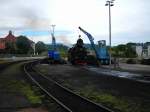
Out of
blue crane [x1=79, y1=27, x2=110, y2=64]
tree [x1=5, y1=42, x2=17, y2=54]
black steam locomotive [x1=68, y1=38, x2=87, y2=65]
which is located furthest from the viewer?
tree [x1=5, y1=42, x2=17, y2=54]

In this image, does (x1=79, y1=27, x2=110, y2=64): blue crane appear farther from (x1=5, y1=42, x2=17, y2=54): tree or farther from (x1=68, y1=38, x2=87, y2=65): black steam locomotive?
(x1=5, y1=42, x2=17, y2=54): tree

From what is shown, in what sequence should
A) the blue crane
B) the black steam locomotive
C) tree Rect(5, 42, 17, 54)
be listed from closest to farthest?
the black steam locomotive, the blue crane, tree Rect(5, 42, 17, 54)

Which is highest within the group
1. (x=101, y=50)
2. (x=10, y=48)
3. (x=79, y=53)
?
(x=10, y=48)

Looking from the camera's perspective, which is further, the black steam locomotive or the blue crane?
the blue crane

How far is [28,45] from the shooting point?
166 m

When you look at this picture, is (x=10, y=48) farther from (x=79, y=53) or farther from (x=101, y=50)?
(x=79, y=53)

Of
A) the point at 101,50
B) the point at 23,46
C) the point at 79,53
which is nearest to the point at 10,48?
the point at 23,46

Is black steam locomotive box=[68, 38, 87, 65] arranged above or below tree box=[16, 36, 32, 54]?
below

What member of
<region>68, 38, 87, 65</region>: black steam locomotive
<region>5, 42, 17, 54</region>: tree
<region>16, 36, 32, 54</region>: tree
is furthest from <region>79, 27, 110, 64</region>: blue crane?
<region>16, 36, 32, 54</region>: tree

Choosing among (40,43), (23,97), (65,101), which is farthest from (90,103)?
(40,43)

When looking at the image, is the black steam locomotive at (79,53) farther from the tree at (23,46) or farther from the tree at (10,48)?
the tree at (23,46)

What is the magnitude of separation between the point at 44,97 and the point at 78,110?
15.9 feet

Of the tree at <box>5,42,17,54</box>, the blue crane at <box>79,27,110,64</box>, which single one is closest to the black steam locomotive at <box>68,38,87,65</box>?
the blue crane at <box>79,27,110,64</box>

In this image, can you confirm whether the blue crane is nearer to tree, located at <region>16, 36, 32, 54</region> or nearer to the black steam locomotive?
the black steam locomotive
